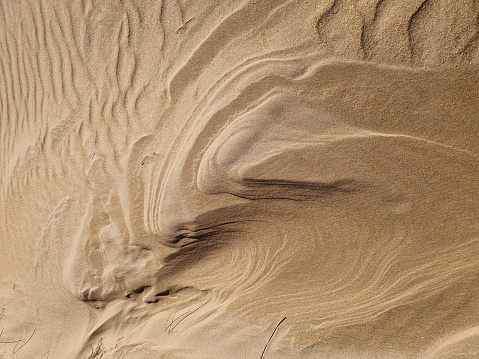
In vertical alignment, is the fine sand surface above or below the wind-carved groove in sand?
below

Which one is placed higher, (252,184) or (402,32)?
(402,32)

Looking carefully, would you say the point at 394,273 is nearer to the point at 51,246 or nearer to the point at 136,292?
the point at 136,292

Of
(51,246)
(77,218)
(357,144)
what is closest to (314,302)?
(357,144)

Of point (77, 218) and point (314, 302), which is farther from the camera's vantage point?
point (77, 218)

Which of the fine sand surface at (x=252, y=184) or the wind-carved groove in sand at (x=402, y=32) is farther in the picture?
the fine sand surface at (x=252, y=184)

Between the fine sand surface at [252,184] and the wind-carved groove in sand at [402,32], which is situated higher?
the wind-carved groove in sand at [402,32]

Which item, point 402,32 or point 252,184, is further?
point 252,184

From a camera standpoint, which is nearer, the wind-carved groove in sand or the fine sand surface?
the wind-carved groove in sand

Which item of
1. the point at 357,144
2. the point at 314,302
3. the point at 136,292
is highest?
the point at 357,144
